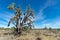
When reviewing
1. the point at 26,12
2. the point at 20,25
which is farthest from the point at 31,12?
the point at 20,25

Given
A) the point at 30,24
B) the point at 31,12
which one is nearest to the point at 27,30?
the point at 30,24

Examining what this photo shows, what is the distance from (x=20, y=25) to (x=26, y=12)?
10.8 ft

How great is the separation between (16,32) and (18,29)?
41.2 inches

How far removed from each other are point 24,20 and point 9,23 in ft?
11.6

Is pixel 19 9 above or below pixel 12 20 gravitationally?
above

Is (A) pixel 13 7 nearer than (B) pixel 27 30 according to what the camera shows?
Yes

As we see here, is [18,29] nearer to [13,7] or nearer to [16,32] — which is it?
[16,32]

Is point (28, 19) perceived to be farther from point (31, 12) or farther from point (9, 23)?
point (9, 23)

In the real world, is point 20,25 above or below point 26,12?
below

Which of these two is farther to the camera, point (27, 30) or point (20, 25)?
point (27, 30)

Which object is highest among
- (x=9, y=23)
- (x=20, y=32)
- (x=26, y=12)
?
(x=26, y=12)

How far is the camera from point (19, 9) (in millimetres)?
35375

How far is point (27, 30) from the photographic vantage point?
124 feet

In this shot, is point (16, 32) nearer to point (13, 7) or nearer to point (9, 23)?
point (9, 23)
